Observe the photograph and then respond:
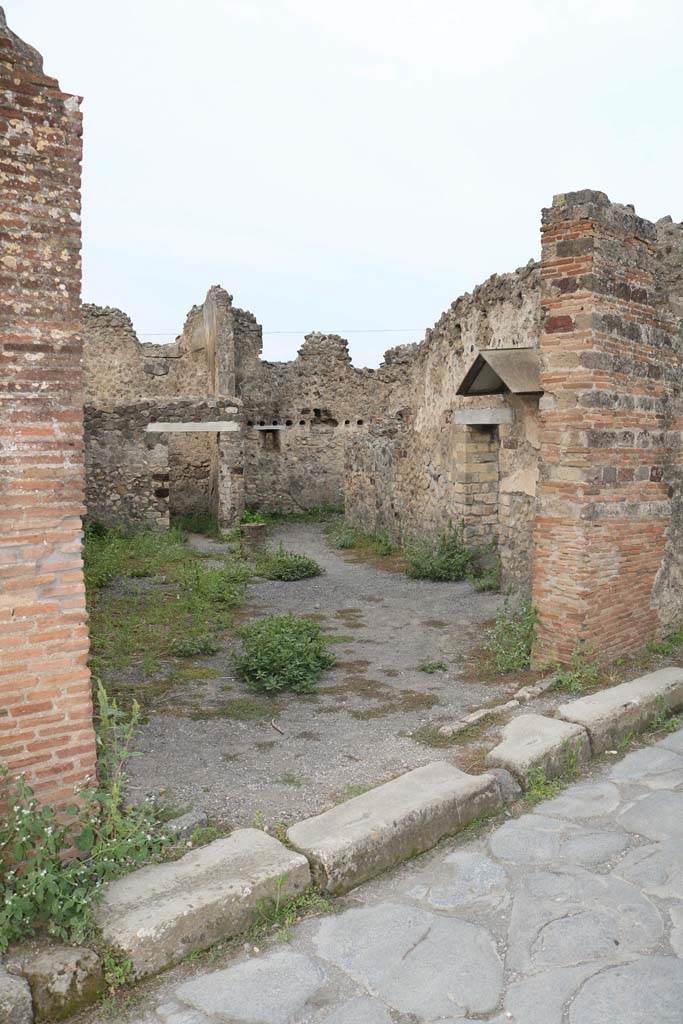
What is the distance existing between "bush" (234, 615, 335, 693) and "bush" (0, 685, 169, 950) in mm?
2625

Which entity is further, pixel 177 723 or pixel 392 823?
pixel 177 723

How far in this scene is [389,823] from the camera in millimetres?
3719

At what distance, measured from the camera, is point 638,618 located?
655 centimetres

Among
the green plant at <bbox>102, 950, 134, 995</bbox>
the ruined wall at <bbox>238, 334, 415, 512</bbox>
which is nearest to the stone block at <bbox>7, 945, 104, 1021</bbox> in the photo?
the green plant at <bbox>102, 950, 134, 995</bbox>

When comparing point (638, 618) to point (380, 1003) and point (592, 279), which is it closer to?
point (592, 279)

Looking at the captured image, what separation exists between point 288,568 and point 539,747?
692 centimetres

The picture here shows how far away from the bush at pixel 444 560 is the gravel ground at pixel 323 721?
148 cm

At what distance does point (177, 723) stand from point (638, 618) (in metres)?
3.88

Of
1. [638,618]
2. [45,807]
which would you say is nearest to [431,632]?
[638,618]

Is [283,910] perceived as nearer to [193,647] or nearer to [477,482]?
[193,647]

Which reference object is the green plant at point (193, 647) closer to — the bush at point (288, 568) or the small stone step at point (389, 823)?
the small stone step at point (389, 823)

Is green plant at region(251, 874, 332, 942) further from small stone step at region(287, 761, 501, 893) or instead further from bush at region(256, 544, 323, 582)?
bush at region(256, 544, 323, 582)

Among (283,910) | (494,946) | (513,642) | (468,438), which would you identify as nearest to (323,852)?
(283,910)

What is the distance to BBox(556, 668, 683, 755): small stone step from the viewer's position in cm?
505
